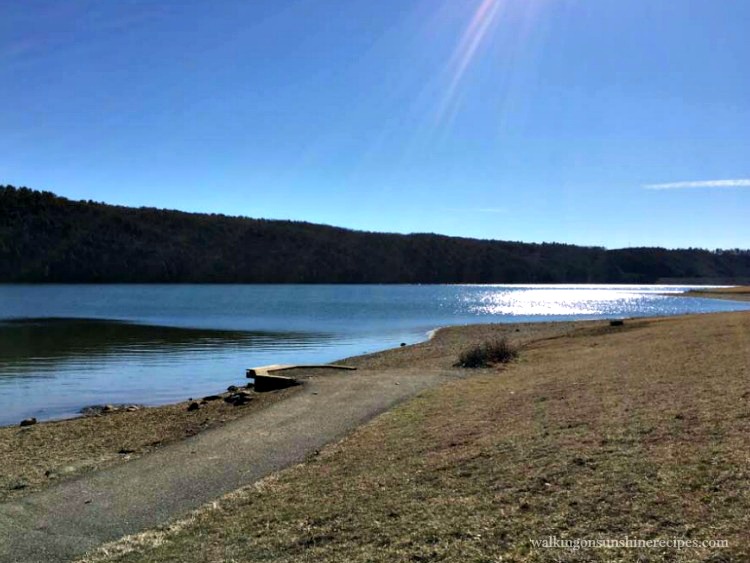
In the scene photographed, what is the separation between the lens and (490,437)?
7.89m

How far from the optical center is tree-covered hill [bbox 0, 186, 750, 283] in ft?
453

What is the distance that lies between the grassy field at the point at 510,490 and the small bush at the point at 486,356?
812 centimetres

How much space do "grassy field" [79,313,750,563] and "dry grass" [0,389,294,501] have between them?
3.37 m

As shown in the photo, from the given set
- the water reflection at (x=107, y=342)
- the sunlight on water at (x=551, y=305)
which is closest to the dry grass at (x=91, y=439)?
the water reflection at (x=107, y=342)

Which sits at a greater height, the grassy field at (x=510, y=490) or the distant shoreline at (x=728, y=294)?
the distant shoreline at (x=728, y=294)

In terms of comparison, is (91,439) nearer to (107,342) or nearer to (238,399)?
(238,399)

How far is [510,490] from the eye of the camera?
564 centimetres

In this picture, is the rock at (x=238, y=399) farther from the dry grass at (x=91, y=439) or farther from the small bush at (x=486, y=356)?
the small bush at (x=486, y=356)

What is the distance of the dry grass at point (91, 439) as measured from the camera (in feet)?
28.3

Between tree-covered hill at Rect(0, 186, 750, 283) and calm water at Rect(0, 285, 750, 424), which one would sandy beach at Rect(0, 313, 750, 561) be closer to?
calm water at Rect(0, 285, 750, 424)

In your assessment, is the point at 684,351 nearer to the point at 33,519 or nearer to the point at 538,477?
the point at 538,477

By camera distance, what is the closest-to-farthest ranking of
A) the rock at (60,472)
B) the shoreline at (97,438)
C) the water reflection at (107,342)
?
the rock at (60,472) → the shoreline at (97,438) → the water reflection at (107,342)

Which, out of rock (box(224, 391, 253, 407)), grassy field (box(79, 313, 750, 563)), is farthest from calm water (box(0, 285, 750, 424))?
grassy field (box(79, 313, 750, 563))

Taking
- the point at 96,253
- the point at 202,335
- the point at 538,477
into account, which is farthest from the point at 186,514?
the point at 96,253
